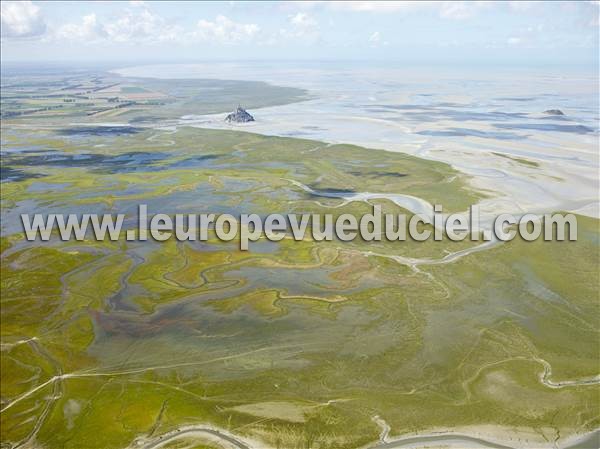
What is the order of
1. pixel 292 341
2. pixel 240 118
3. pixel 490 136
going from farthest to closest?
pixel 240 118, pixel 490 136, pixel 292 341

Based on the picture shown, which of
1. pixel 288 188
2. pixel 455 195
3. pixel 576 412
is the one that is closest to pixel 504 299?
pixel 576 412

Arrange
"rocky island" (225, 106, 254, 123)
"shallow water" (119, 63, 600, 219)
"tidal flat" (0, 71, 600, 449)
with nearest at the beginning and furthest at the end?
1. "tidal flat" (0, 71, 600, 449)
2. "shallow water" (119, 63, 600, 219)
3. "rocky island" (225, 106, 254, 123)

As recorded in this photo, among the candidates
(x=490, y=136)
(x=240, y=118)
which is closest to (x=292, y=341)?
(x=490, y=136)

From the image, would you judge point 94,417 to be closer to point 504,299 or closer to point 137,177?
point 504,299

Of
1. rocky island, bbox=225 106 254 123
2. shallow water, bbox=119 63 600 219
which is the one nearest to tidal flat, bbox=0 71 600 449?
shallow water, bbox=119 63 600 219

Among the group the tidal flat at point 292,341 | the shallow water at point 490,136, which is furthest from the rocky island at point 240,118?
the tidal flat at point 292,341

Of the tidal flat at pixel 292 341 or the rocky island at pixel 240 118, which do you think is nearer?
the tidal flat at pixel 292 341

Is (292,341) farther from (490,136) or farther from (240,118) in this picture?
(240,118)

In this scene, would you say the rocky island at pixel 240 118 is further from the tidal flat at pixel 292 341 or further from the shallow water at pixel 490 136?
the tidal flat at pixel 292 341

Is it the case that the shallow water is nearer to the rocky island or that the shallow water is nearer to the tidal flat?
the rocky island
